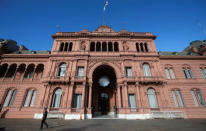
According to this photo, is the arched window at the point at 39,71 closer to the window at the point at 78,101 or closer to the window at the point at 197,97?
the window at the point at 78,101

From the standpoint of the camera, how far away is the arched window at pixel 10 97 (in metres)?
18.8

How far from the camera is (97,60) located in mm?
21172

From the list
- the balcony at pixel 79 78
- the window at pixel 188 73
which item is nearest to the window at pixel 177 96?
the window at pixel 188 73

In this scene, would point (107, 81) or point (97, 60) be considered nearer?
point (97, 60)

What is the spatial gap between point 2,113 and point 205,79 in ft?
133

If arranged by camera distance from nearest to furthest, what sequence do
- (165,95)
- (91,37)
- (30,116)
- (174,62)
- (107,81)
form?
(30,116) → (165,95) → (174,62) → (91,37) → (107,81)

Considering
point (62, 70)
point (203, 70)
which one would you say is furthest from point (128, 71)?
point (203, 70)

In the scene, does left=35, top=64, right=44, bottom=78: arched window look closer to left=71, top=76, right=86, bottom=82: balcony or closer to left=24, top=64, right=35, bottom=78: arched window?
left=24, top=64, right=35, bottom=78: arched window

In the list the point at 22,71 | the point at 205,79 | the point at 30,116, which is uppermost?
the point at 22,71

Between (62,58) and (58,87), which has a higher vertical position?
(62,58)

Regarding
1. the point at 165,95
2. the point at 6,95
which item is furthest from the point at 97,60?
the point at 6,95

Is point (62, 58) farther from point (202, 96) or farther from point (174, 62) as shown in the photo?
point (202, 96)

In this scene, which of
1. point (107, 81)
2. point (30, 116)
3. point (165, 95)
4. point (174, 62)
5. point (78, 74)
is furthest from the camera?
point (107, 81)

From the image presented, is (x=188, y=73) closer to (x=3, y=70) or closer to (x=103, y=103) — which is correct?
(x=103, y=103)
